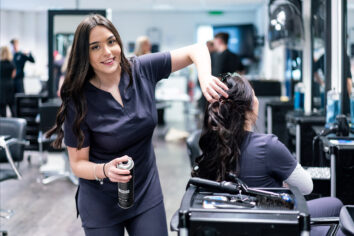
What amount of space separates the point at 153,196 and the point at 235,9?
12.6m

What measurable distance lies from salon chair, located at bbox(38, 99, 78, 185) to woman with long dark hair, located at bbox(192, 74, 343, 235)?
10.4 feet

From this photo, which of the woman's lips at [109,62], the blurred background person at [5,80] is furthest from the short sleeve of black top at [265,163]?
the blurred background person at [5,80]

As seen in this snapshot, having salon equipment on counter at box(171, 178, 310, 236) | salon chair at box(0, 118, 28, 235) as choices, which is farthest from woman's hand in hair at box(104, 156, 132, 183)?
salon chair at box(0, 118, 28, 235)

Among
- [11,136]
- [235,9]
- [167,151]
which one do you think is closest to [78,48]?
[11,136]

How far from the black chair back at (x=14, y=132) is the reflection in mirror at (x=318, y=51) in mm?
2361

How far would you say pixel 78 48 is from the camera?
171cm

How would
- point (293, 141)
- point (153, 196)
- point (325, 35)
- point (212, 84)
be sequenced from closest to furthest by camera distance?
point (212, 84) → point (153, 196) → point (325, 35) → point (293, 141)

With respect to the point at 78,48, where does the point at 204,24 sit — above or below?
above

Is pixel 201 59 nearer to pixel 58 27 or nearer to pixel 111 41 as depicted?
pixel 111 41

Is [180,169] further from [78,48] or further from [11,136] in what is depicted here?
[78,48]

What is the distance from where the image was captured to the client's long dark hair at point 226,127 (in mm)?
1842

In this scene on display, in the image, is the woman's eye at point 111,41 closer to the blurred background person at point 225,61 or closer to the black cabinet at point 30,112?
the black cabinet at point 30,112

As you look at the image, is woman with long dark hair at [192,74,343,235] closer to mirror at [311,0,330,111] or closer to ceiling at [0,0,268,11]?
mirror at [311,0,330,111]

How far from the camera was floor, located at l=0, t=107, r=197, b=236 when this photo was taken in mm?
3715
